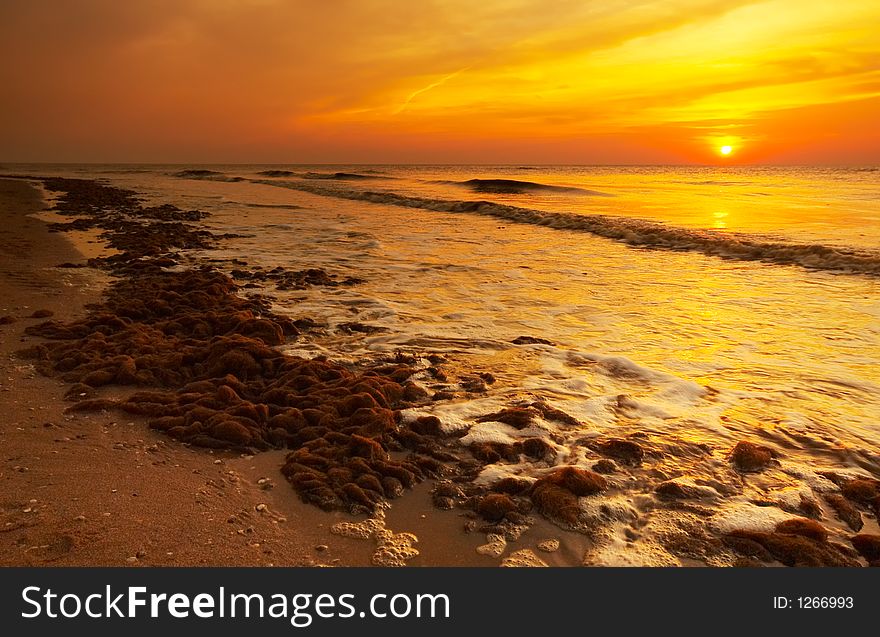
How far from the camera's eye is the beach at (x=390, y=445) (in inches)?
125

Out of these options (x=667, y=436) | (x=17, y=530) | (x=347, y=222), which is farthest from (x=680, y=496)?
(x=347, y=222)

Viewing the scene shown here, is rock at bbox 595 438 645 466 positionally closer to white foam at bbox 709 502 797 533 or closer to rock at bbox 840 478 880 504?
white foam at bbox 709 502 797 533

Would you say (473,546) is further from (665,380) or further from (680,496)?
(665,380)

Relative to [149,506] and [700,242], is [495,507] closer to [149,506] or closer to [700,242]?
[149,506]

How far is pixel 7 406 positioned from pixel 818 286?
11.8 metres

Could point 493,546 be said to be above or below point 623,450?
below

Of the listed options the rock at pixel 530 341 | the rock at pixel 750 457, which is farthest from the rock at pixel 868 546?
the rock at pixel 530 341

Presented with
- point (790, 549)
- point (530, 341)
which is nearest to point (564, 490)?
point (790, 549)

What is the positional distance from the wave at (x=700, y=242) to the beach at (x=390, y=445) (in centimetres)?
475

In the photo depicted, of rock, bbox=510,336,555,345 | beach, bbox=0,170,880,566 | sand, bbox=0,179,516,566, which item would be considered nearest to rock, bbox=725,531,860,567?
beach, bbox=0,170,880,566

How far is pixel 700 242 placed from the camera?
15273 mm

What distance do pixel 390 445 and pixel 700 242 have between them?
44.6 feet

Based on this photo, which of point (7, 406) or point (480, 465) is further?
point (7, 406)
